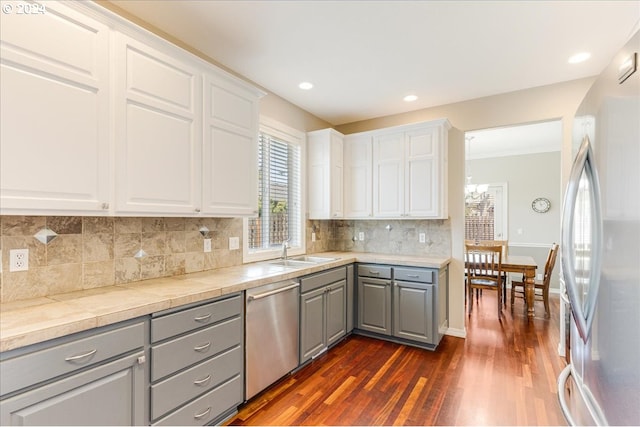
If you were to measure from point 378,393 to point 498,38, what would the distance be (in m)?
2.83

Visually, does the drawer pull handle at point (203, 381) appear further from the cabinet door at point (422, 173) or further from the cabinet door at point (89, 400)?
the cabinet door at point (422, 173)

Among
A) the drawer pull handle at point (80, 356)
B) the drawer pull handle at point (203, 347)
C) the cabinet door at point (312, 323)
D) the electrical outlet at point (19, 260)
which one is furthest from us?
the cabinet door at point (312, 323)

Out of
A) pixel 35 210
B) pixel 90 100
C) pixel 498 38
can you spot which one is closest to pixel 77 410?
pixel 35 210

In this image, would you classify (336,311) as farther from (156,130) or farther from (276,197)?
(156,130)

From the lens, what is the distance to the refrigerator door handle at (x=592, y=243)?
1.22m

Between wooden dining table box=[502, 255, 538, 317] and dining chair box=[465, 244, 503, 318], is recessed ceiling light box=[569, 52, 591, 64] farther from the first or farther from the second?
wooden dining table box=[502, 255, 538, 317]

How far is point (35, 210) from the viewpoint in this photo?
1.40 m

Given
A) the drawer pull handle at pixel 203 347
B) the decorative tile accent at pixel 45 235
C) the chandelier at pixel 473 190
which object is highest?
the chandelier at pixel 473 190

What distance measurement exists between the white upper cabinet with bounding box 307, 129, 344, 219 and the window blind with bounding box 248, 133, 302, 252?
0.18 meters

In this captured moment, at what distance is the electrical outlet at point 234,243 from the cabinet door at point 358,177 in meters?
1.59

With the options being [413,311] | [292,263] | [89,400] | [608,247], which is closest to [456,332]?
[413,311]

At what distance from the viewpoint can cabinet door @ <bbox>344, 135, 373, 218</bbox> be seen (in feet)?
12.6

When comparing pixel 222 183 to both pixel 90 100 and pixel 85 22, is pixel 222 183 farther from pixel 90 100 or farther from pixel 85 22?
pixel 85 22

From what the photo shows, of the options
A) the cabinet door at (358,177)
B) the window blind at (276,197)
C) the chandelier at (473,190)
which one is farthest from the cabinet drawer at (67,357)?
the chandelier at (473,190)
